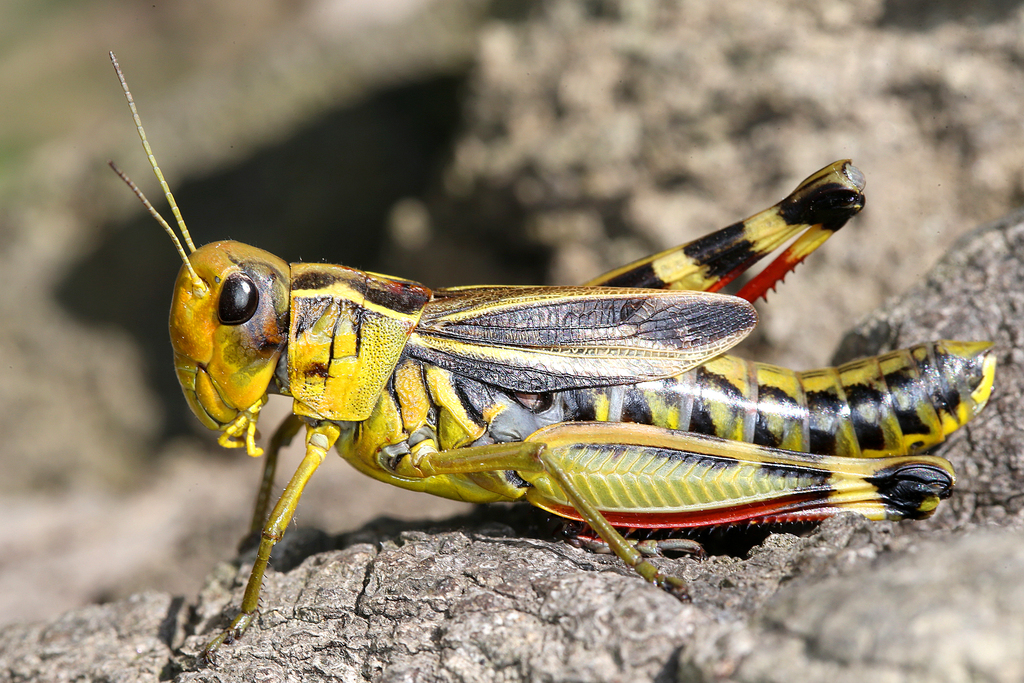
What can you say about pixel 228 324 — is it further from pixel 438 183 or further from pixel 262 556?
pixel 438 183

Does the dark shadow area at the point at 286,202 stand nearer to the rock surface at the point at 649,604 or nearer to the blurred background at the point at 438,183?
the blurred background at the point at 438,183

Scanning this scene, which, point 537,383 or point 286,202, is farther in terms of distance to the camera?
point 286,202

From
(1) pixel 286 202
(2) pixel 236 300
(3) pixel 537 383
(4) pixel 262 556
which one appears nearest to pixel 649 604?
(3) pixel 537 383

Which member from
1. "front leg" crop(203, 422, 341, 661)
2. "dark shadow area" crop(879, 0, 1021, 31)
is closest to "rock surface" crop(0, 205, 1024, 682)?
"front leg" crop(203, 422, 341, 661)

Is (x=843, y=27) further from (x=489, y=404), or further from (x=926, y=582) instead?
(x=926, y=582)

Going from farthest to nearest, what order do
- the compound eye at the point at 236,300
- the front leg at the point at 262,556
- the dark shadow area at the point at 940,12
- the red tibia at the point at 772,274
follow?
1. the dark shadow area at the point at 940,12
2. the red tibia at the point at 772,274
3. the compound eye at the point at 236,300
4. the front leg at the point at 262,556

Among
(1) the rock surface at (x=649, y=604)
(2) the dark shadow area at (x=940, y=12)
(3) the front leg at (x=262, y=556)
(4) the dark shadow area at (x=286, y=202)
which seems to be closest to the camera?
(1) the rock surface at (x=649, y=604)

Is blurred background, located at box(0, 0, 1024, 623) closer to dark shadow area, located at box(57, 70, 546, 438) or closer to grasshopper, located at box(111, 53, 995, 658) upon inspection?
A: dark shadow area, located at box(57, 70, 546, 438)

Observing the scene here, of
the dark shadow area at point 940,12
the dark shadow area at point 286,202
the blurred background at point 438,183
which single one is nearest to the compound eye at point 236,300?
the blurred background at point 438,183
